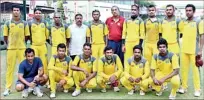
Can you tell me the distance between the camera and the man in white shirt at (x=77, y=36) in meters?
6.01

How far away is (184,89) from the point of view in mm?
5504

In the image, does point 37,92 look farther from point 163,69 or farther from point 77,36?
point 163,69

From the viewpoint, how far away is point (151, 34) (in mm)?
5949

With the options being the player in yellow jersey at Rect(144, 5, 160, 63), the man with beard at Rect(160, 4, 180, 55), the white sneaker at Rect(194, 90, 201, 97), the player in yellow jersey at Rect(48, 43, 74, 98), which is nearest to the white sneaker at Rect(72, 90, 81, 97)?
the player in yellow jersey at Rect(48, 43, 74, 98)

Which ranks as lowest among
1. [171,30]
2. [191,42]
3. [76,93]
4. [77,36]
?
[76,93]

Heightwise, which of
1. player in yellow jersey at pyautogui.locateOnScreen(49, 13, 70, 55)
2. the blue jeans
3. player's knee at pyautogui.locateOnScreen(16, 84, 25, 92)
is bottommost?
player's knee at pyautogui.locateOnScreen(16, 84, 25, 92)

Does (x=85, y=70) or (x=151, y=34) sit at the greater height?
(x=151, y=34)

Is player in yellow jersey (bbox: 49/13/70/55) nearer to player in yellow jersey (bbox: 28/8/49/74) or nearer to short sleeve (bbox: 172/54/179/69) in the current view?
player in yellow jersey (bbox: 28/8/49/74)

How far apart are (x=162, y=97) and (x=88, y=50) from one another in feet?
5.19

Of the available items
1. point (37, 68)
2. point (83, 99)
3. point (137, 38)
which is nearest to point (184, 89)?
point (137, 38)

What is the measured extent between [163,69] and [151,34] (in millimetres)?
918

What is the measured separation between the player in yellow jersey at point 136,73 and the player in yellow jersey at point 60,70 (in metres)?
1.02

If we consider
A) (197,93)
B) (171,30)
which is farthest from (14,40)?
(197,93)

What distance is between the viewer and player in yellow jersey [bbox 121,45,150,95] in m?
5.25
